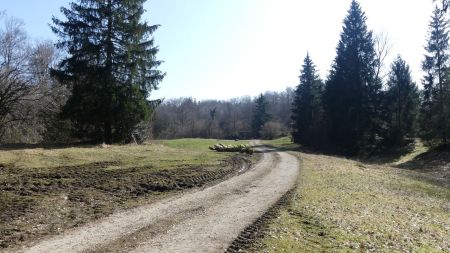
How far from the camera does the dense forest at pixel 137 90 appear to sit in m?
30.6

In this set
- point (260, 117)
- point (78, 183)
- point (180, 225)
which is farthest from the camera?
point (260, 117)

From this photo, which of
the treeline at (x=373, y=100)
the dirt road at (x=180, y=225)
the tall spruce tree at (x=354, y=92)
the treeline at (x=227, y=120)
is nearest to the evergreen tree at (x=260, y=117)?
the treeline at (x=227, y=120)

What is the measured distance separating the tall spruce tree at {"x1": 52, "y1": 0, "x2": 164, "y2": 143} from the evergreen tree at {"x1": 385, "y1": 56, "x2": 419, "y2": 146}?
116 feet

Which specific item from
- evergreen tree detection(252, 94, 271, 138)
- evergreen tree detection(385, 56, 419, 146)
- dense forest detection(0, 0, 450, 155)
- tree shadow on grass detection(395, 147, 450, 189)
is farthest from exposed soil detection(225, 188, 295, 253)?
evergreen tree detection(252, 94, 271, 138)

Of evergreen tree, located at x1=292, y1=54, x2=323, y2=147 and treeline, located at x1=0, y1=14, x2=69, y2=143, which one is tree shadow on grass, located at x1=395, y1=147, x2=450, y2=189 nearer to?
evergreen tree, located at x1=292, y1=54, x2=323, y2=147

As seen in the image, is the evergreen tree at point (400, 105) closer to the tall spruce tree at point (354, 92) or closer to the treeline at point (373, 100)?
the treeline at point (373, 100)

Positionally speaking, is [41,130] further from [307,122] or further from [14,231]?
[307,122]

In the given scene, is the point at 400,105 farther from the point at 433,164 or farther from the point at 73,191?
the point at 73,191

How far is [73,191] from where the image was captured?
15.4 m

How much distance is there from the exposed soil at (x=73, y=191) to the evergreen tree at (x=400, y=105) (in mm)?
38308

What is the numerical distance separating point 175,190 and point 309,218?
639 cm

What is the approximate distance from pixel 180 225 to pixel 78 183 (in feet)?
21.9

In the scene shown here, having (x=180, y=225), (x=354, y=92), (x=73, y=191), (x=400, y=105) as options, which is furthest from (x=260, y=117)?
(x=180, y=225)

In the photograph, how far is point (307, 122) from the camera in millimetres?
62938
